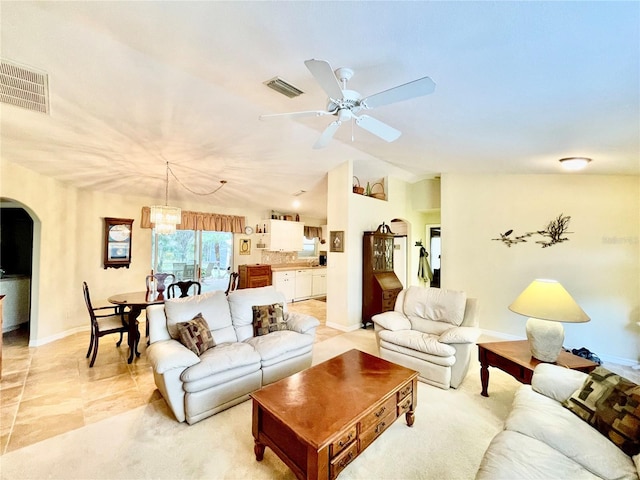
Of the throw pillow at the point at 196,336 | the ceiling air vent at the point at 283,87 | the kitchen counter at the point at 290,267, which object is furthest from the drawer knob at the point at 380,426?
the kitchen counter at the point at 290,267

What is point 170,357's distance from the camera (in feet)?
7.49

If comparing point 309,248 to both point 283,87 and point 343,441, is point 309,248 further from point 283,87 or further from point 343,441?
point 343,441

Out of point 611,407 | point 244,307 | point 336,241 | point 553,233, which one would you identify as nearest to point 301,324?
point 244,307

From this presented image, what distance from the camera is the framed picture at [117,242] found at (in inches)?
205

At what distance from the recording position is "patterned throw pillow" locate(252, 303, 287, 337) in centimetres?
325

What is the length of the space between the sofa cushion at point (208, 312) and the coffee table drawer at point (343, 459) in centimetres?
180

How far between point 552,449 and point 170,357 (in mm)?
2604

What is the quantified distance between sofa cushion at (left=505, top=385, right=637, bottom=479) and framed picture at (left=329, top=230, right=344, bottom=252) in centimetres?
351

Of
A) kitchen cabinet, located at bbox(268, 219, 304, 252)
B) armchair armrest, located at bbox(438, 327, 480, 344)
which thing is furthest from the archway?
armchair armrest, located at bbox(438, 327, 480, 344)

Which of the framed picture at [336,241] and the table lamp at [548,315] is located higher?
the framed picture at [336,241]

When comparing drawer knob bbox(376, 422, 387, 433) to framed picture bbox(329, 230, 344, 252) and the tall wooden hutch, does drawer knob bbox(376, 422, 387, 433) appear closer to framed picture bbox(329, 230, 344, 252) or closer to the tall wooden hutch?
the tall wooden hutch

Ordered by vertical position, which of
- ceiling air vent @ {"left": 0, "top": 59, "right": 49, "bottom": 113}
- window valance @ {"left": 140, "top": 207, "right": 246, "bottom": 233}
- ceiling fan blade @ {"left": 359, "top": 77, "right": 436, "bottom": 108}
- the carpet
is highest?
ceiling air vent @ {"left": 0, "top": 59, "right": 49, "bottom": 113}

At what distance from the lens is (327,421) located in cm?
168

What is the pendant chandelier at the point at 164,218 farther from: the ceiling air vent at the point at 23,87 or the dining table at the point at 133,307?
the ceiling air vent at the point at 23,87
